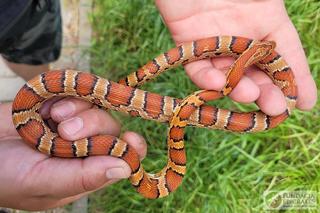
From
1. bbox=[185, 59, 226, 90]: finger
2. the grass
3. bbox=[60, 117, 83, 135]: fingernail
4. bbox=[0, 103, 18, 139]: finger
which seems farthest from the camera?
the grass

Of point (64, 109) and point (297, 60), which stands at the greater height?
point (297, 60)

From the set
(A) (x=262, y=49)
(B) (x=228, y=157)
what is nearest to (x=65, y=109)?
(A) (x=262, y=49)

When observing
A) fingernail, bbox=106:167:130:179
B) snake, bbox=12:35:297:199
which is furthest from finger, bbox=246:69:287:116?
fingernail, bbox=106:167:130:179

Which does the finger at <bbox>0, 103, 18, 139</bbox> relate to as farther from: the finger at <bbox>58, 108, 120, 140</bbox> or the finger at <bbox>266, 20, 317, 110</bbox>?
the finger at <bbox>266, 20, 317, 110</bbox>

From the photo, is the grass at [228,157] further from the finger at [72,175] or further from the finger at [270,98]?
the finger at [72,175]

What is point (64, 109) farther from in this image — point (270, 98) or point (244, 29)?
point (244, 29)

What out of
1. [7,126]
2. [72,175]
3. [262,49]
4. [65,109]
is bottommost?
[7,126]
